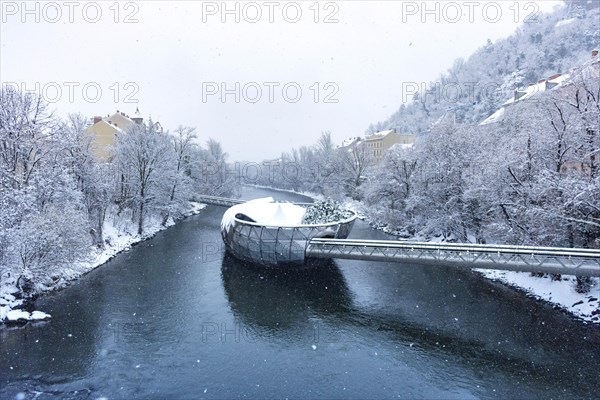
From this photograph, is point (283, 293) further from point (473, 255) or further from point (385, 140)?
point (385, 140)

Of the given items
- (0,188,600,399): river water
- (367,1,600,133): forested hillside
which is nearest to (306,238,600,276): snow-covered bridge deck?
(0,188,600,399): river water

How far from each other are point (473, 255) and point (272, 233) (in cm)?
1209

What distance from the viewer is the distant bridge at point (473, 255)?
17.0 metres

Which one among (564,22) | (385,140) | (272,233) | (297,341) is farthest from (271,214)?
(564,22)

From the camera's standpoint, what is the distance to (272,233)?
2377 cm

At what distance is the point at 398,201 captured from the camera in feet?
134

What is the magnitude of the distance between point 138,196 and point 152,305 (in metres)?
20.7

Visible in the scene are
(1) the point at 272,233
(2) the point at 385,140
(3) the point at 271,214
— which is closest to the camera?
(1) the point at 272,233

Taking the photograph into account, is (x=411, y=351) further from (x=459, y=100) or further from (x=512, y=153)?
(x=459, y=100)

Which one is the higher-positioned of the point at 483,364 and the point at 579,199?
the point at 579,199

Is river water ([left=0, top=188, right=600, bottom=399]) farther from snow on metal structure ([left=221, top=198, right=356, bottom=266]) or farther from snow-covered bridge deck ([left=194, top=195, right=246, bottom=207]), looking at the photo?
snow-covered bridge deck ([left=194, top=195, right=246, bottom=207])

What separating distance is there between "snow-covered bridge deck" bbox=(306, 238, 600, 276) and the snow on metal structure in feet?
3.13

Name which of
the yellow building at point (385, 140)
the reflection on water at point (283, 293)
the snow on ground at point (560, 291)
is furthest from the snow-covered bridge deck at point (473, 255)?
the yellow building at point (385, 140)

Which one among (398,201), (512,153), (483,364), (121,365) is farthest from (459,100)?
(121,365)
